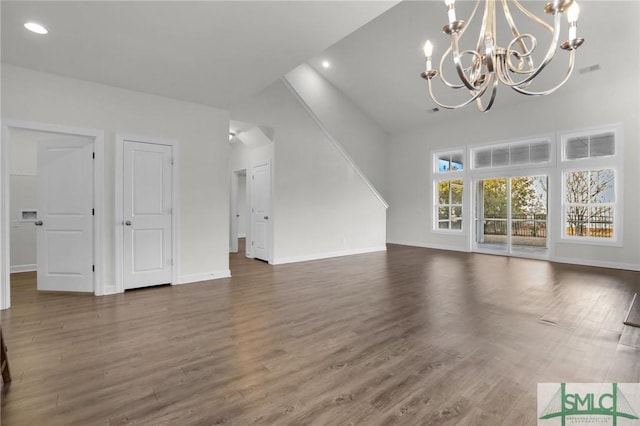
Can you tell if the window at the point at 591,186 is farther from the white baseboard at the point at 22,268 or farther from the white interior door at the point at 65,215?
the white baseboard at the point at 22,268

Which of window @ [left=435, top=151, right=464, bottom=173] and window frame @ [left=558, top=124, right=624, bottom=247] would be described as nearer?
window frame @ [left=558, top=124, right=624, bottom=247]

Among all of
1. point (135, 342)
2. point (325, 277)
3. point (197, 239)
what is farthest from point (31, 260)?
point (325, 277)

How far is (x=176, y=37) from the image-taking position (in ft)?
9.74

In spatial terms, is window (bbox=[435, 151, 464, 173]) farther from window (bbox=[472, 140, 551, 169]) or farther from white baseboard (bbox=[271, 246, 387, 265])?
white baseboard (bbox=[271, 246, 387, 265])

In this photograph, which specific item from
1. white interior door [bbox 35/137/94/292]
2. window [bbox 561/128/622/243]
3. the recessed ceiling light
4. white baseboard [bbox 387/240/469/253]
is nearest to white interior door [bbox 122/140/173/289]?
white interior door [bbox 35/137/94/292]

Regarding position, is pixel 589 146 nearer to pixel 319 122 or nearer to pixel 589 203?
pixel 589 203

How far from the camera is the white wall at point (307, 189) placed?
6.25m

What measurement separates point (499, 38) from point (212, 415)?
23.5 ft

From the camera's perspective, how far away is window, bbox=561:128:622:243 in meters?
5.92

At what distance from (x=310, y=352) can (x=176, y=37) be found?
315 centimetres

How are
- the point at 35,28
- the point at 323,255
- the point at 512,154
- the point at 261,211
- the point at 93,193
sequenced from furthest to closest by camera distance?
the point at 512,154, the point at 323,255, the point at 261,211, the point at 93,193, the point at 35,28

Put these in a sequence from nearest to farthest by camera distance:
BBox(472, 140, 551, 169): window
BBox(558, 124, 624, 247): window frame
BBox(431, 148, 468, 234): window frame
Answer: BBox(558, 124, 624, 247): window frame → BBox(472, 140, 551, 169): window → BBox(431, 148, 468, 234): window frame

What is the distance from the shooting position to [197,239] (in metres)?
4.82

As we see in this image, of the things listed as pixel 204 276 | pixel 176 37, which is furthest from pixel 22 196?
pixel 176 37
